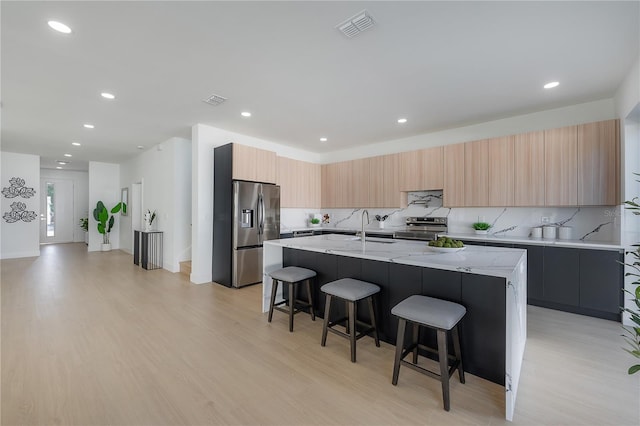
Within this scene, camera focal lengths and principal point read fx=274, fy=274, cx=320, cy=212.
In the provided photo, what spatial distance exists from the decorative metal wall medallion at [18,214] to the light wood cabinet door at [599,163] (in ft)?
38.5

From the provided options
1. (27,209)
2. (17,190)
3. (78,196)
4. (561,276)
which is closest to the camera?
(561,276)

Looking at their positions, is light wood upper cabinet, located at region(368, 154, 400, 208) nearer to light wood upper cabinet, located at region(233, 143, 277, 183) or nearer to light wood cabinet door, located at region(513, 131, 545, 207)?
light wood cabinet door, located at region(513, 131, 545, 207)

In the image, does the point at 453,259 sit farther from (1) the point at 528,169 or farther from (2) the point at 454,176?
(2) the point at 454,176

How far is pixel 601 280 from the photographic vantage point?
317cm

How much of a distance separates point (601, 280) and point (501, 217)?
1.47 m

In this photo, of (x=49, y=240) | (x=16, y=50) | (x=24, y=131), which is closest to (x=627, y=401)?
(x=16, y=50)

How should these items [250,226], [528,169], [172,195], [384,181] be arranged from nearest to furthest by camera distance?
1. [528,169]
2. [250,226]
3. [384,181]
4. [172,195]

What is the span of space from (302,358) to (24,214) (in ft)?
30.0

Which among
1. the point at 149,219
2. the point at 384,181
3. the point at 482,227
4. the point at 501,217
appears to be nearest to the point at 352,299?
the point at 482,227

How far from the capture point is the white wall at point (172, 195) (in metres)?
5.56

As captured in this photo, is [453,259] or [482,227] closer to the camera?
[453,259]

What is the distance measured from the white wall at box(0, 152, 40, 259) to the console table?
3875 millimetres

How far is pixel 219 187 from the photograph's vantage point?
4789 millimetres

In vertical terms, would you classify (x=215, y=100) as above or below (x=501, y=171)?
above
